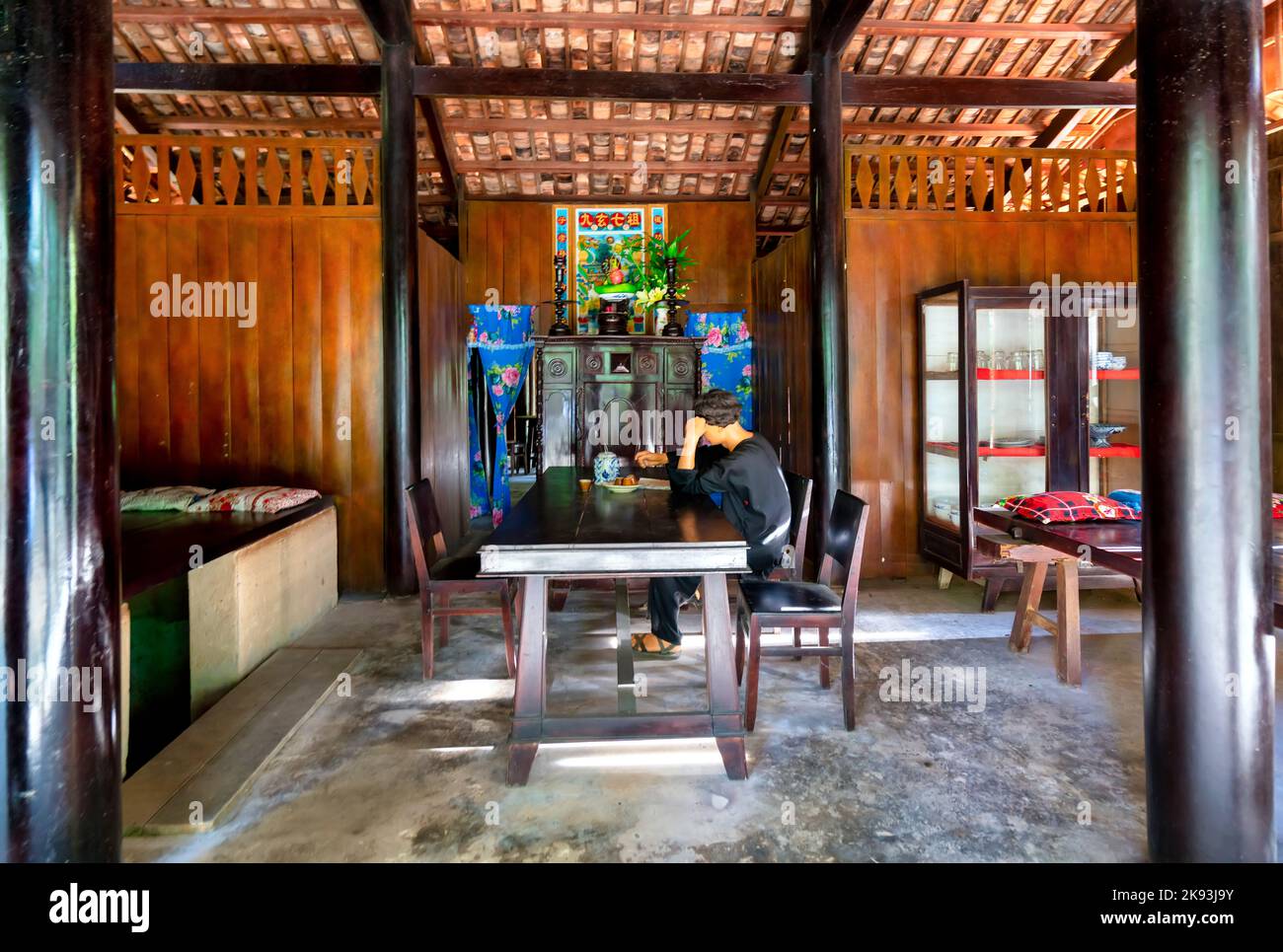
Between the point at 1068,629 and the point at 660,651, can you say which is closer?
the point at 1068,629

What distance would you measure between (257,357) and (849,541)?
4.03 meters

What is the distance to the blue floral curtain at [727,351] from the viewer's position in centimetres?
690

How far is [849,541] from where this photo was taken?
275cm

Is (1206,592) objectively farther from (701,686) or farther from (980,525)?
(980,525)

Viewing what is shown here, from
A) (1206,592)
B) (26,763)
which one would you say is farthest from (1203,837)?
(26,763)

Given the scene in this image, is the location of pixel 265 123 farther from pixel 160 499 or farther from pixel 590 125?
pixel 160 499

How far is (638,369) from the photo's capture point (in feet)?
19.5

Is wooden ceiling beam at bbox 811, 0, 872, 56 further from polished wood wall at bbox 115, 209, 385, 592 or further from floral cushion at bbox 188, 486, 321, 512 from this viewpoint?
floral cushion at bbox 188, 486, 321, 512

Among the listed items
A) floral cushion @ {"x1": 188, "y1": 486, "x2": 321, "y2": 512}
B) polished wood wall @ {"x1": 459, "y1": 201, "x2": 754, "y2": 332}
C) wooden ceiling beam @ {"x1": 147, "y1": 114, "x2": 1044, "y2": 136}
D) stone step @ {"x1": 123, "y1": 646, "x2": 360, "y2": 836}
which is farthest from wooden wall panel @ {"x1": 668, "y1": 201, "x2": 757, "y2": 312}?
stone step @ {"x1": 123, "y1": 646, "x2": 360, "y2": 836}

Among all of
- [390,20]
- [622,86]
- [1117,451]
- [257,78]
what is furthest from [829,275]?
[257,78]

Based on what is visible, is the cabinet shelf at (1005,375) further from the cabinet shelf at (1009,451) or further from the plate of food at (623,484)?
the plate of food at (623,484)

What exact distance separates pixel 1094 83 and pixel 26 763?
671 centimetres

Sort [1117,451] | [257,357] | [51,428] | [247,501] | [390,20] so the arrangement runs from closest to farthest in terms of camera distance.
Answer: [51,428] < [247,501] < [390,20] < [1117,451] < [257,357]

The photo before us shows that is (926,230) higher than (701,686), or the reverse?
(926,230)
